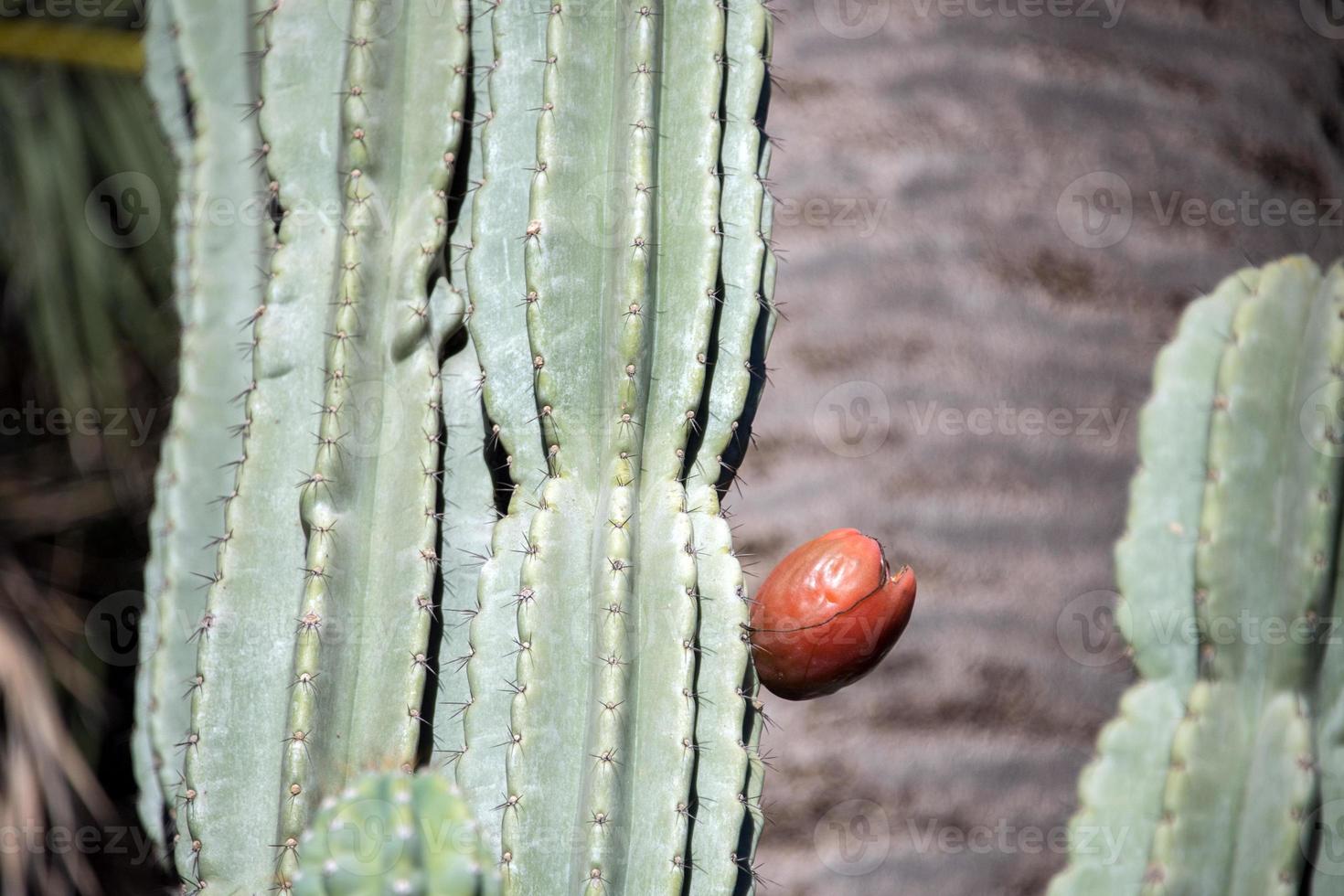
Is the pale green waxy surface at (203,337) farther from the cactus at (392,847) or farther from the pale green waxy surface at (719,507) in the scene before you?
the pale green waxy surface at (719,507)

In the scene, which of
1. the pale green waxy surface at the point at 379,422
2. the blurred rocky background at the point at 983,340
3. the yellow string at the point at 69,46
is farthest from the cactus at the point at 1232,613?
the yellow string at the point at 69,46

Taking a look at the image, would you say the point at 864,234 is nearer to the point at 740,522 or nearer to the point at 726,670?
the point at 740,522

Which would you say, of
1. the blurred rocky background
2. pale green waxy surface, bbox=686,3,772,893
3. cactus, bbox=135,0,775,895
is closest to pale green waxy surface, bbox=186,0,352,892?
cactus, bbox=135,0,775,895

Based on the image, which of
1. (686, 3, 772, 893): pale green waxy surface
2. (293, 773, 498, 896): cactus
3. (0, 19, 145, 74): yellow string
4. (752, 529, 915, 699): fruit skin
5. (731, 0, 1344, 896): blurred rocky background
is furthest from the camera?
(0, 19, 145, 74): yellow string

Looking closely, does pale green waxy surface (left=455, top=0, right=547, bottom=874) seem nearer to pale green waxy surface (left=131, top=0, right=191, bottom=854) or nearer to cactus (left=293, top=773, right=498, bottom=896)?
cactus (left=293, top=773, right=498, bottom=896)

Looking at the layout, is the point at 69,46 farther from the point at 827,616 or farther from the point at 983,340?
the point at 827,616

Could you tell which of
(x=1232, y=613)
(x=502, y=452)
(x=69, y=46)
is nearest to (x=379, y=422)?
(x=502, y=452)
